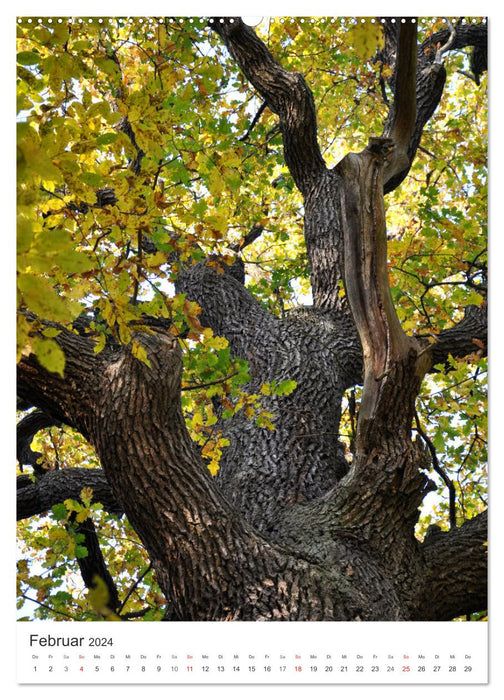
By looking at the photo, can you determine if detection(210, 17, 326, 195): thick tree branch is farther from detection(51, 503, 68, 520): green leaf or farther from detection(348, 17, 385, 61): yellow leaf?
detection(51, 503, 68, 520): green leaf

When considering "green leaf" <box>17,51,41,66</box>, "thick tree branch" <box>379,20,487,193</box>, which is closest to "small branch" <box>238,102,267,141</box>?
"thick tree branch" <box>379,20,487,193</box>

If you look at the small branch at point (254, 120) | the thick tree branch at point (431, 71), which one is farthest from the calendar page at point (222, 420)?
the small branch at point (254, 120)

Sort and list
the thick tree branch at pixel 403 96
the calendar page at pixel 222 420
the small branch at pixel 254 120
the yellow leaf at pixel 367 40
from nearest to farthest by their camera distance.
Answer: the yellow leaf at pixel 367 40, the calendar page at pixel 222 420, the thick tree branch at pixel 403 96, the small branch at pixel 254 120

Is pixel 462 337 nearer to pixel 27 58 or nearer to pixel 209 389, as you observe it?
pixel 209 389

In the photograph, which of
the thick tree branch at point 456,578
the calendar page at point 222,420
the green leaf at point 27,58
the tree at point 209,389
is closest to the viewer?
the green leaf at point 27,58

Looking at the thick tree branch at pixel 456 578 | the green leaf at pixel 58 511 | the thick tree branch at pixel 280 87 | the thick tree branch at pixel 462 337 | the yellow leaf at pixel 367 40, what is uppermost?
the thick tree branch at pixel 280 87

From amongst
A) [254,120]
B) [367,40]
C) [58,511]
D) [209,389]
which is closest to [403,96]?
[367,40]

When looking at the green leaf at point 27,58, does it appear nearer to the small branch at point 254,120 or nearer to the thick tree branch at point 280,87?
the thick tree branch at point 280,87

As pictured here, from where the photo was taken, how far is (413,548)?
2.50 meters
